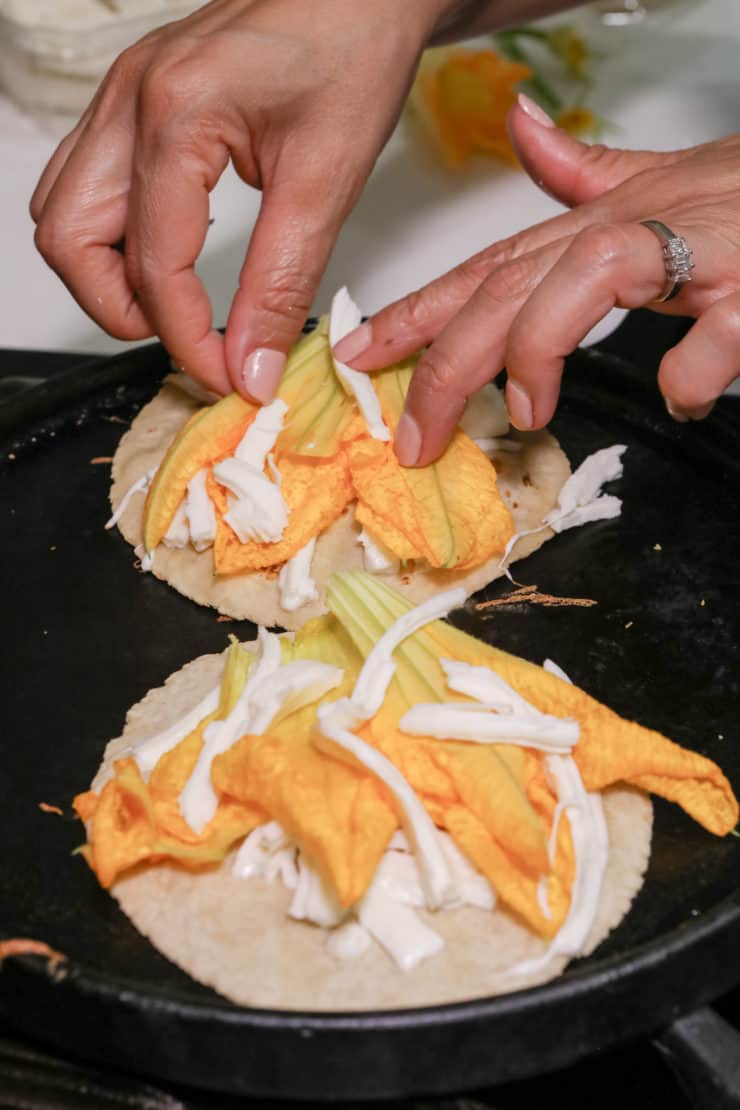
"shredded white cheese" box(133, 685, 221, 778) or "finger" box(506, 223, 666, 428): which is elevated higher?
"finger" box(506, 223, 666, 428)

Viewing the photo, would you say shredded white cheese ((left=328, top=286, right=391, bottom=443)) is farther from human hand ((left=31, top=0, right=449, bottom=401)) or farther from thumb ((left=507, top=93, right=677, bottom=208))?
thumb ((left=507, top=93, right=677, bottom=208))

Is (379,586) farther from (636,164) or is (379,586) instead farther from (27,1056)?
(636,164)

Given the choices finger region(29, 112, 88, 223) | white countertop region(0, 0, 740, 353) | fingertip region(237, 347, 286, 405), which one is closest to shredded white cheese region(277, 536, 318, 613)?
fingertip region(237, 347, 286, 405)

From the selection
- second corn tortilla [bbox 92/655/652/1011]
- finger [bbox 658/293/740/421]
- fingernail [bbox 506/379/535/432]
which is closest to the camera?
second corn tortilla [bbox 92/655/652/1011]

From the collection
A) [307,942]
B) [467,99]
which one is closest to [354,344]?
[307,942]

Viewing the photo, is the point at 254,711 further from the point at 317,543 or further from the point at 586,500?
the point at 586,500

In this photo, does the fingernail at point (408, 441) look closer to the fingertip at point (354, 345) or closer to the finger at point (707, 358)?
the fingertip at point (354, 345)
